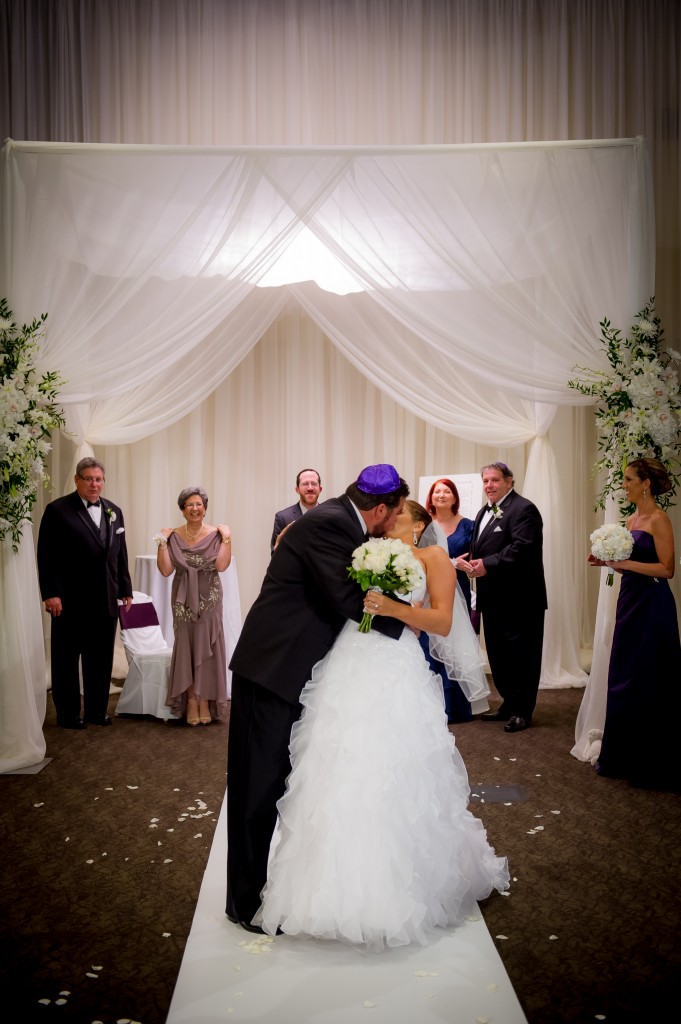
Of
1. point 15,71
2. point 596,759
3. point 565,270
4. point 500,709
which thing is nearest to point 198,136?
point 15,71

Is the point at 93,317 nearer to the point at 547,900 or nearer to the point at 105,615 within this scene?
the point at 105,615

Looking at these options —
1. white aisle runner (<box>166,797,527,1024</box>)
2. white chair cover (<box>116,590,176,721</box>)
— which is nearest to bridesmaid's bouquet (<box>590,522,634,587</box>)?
white aisle runner (<box>166,797,527,1024</box>)

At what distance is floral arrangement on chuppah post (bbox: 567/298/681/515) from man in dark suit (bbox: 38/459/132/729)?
3046mm

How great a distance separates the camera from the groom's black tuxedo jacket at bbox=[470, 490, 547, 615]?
241 inches

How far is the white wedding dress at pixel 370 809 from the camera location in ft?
9.27

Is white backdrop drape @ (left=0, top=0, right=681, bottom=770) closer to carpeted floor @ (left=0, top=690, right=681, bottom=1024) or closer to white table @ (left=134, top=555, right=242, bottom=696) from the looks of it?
white table @ (left=134, top=555, right=242, bottom=696)

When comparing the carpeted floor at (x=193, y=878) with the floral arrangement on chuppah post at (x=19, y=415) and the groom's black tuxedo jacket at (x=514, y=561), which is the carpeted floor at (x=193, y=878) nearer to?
the groom's black tuxedo jacket at (x=514, y=561)

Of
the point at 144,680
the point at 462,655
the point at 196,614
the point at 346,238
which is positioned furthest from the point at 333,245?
the point at 144,680

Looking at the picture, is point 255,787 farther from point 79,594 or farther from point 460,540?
point 460,540

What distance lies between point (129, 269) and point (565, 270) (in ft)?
7.77

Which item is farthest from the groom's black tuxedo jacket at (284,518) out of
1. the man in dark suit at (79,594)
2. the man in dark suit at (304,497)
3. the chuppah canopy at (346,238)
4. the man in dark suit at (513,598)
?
the chuppah canopy at (346,238)

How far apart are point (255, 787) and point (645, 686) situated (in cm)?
242

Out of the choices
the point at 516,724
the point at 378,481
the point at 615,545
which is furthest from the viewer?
the point at 516,724

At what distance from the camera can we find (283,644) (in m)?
3.08
